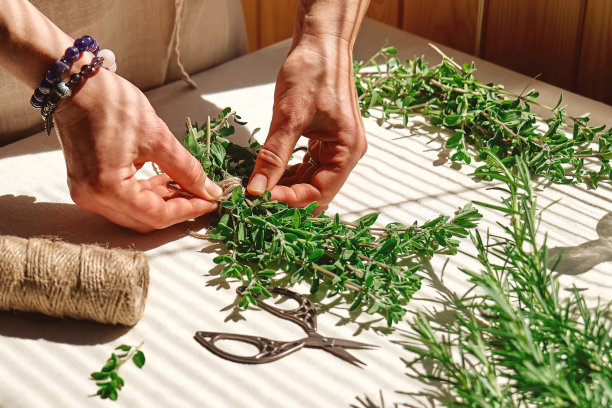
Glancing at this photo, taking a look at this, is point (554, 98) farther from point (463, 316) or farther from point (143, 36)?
point (143, 36)

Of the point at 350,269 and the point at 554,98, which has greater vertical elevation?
the point at 554,98

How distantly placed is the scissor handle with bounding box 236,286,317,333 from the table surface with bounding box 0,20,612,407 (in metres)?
0.01

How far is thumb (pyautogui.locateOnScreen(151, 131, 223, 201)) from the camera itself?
3.08 ft

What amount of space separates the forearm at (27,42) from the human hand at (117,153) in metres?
0.06

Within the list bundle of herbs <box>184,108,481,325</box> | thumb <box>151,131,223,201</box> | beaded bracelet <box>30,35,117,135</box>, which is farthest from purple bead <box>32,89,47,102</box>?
bundle of herbs <box>184,108,481,325</box>

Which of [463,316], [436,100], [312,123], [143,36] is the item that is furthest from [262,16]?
[463,316]

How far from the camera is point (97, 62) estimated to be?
92cm

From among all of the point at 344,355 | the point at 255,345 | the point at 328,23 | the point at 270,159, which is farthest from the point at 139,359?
the point at 328,23

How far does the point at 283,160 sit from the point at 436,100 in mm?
428

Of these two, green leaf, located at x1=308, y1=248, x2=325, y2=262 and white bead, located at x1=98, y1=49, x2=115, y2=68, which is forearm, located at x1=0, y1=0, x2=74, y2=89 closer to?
white bead, located at x1=98, y1=49, x2=115, y2=68

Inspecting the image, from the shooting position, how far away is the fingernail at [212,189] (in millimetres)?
980

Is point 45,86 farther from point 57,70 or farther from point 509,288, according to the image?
point 509,288

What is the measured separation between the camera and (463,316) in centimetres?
86

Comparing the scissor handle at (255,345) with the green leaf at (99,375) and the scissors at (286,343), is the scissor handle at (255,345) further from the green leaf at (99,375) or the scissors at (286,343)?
the green leaf at (99,375)
